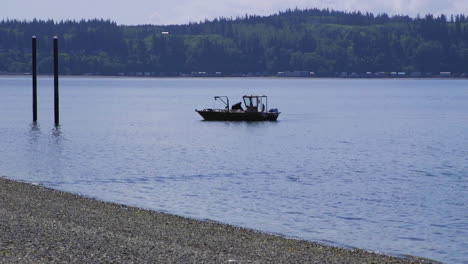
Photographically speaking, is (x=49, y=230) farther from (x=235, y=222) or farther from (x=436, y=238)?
(x=436, y=238)

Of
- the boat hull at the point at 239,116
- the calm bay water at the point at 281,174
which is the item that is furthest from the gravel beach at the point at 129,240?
the boat hull at the point at 239,116

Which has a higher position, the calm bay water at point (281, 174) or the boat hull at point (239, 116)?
the boat hull at point (239, 116)

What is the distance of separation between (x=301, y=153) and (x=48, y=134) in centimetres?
2422

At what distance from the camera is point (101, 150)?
5825 cm

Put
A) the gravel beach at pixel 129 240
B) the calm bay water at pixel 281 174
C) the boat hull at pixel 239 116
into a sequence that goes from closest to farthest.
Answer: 1. the gravel beach at pixel 129 240
2. the calm bay water at pixel 281 174
3. the boat hull at pixel 239 116

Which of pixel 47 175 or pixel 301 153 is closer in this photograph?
pixel 47 175

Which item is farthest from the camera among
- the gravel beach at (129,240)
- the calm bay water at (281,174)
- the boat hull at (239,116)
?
the boat hull at (239,116)

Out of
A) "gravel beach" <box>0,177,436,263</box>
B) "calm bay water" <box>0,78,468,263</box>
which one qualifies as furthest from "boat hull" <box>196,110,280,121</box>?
"gravel beach" <box>0,177,436,263</box>

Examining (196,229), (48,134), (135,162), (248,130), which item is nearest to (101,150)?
(135,162)

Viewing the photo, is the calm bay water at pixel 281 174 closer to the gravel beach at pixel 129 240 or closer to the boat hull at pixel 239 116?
the boat hull at pixel 239 116

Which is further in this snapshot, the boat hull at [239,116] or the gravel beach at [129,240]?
the boat hull at [239,116]

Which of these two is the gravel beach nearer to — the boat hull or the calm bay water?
the calm bay water

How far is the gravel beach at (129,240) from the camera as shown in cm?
1731

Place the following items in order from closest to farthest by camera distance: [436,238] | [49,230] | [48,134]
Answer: [49,230]
[436,238]
[48,134]
